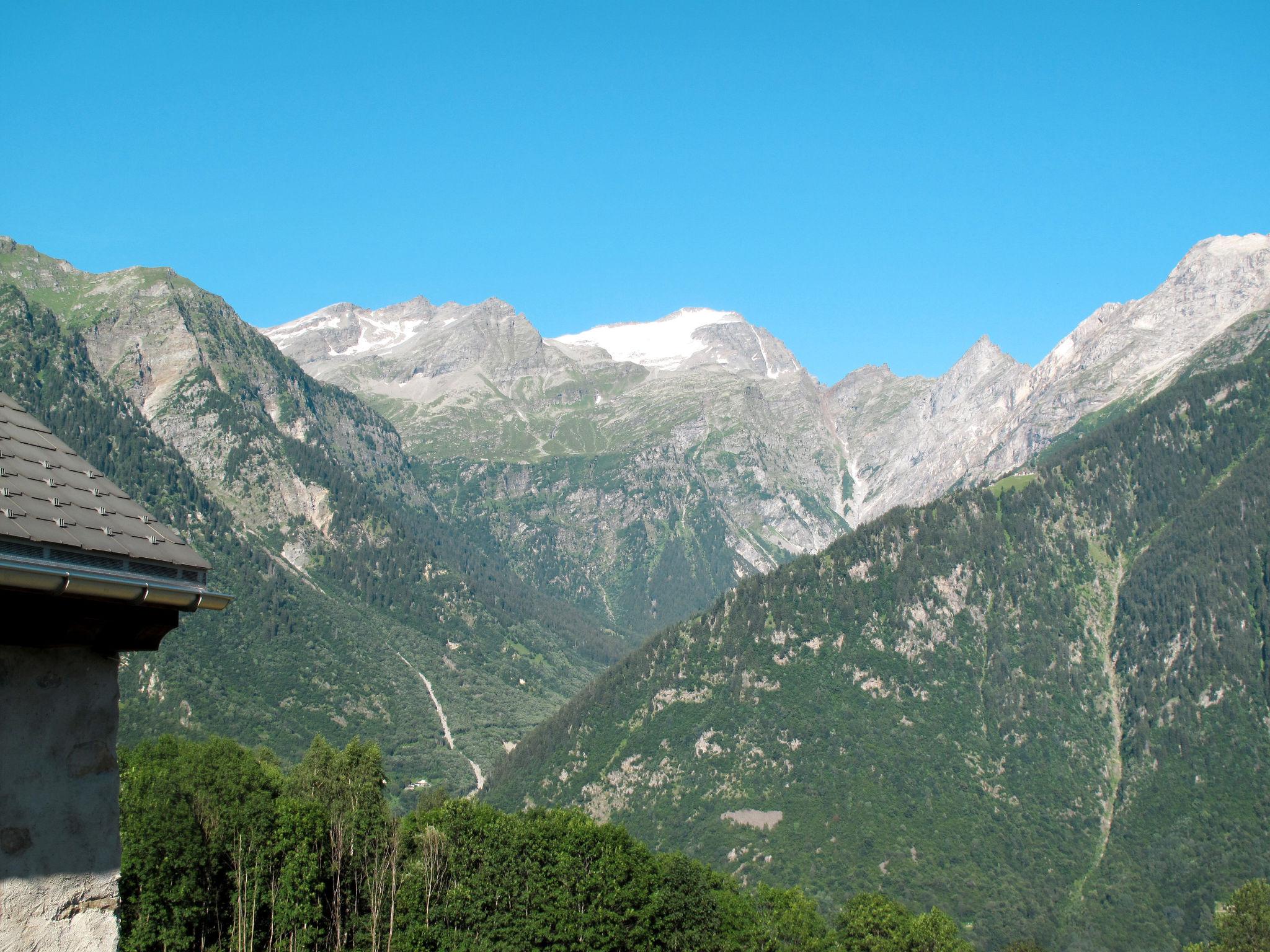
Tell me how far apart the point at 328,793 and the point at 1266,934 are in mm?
96991

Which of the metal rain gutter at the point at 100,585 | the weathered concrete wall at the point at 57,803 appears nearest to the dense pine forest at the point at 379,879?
the weathered concrete wall at the point at 57,803

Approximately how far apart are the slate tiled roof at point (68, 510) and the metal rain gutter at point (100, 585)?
5.7 inches

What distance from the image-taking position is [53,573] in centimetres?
820

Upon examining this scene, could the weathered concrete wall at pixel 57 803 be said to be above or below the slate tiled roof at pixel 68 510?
below

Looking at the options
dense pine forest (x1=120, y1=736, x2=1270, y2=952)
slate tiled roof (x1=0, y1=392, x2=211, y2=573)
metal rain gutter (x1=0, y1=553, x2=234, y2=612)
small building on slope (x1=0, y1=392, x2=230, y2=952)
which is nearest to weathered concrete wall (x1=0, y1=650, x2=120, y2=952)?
small building on slope (x1=0, y1=392, x2=230, y2=952)

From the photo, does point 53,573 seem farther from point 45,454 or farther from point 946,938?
point 946,938

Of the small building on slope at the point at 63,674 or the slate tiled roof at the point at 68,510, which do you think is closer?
the small building on slope at the point at 63,674

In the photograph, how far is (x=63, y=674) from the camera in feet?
28.6

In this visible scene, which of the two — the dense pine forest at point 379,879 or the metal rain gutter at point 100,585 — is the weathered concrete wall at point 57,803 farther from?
the dense pine forest at point 379,879

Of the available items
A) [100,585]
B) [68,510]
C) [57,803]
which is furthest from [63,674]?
[68,510]

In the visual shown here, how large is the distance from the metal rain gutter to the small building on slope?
10mm

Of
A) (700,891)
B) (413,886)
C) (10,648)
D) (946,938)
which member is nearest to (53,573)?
(10,648)

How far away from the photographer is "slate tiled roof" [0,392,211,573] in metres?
8.40

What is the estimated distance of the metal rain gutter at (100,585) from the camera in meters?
8.03
